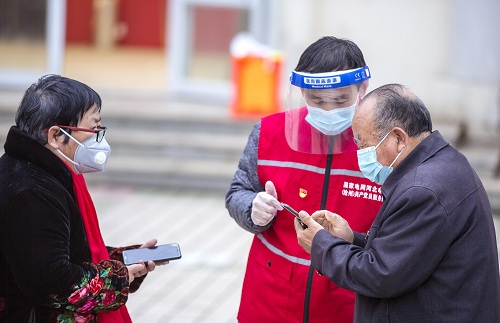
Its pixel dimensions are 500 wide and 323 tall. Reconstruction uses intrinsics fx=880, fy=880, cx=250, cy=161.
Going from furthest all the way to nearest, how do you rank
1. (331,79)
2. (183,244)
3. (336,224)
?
(183,244)
(331,79)
(336,224)

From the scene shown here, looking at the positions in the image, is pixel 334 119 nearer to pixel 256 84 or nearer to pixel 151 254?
pixel 151 254

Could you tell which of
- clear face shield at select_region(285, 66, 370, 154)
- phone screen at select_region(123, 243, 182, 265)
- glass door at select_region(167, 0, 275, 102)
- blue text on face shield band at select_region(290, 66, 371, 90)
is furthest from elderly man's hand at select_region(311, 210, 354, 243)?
glass door at select_region(167, 0, 275, 102)

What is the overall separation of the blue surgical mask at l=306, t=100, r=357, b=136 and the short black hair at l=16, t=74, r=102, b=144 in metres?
0.85

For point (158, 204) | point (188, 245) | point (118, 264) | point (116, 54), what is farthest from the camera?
point (116, 54)

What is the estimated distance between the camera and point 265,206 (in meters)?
3.14

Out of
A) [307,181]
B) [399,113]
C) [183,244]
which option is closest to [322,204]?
[307,181]

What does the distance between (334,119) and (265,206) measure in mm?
409

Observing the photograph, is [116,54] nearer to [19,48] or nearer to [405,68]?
[19,48]

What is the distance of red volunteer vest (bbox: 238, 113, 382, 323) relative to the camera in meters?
3.17

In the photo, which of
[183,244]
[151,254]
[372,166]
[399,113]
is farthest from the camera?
[183,244]

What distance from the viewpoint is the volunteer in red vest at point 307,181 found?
10.4 feet

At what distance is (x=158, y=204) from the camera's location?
797cm

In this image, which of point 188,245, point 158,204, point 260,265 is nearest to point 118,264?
point 260,265

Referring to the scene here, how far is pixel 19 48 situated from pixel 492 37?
5552 millimetres
